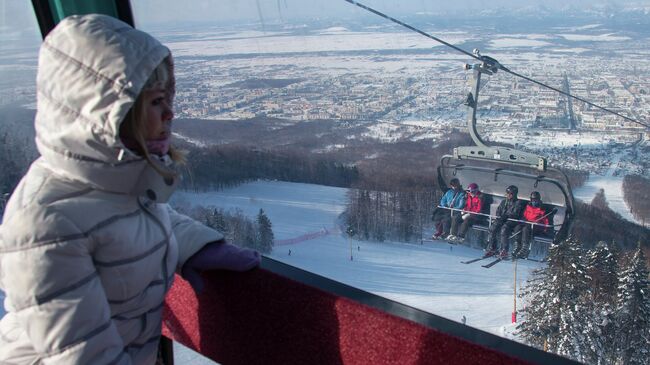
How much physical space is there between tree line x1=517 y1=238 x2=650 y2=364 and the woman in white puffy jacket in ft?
3.62

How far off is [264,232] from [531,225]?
1661 mm

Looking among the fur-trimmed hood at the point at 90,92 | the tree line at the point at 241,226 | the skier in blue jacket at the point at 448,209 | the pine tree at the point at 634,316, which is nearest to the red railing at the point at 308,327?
the fur-trimmed hood at the point at 90,92

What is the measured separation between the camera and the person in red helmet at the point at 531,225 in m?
2.39

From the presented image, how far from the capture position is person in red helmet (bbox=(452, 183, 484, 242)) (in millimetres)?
2713

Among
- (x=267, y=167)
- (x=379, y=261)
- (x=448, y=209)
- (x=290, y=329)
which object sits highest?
(x=290, y=329)

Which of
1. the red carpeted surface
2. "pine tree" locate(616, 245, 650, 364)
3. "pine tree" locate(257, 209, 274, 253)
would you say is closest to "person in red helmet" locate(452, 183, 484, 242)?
"pine tree" locate(257, 209, 274, 253)

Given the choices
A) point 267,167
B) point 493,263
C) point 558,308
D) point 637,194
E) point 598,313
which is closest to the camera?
point 598,313

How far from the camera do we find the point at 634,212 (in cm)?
204

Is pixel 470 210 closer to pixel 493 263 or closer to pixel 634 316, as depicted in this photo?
pixel 493 263

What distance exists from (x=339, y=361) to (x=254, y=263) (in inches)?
9.3

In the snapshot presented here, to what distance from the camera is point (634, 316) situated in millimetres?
1469

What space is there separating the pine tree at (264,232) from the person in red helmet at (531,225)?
1077mm

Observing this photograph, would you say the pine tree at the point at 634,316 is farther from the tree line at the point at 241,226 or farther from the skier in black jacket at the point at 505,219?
the tree line at the point at 241,226

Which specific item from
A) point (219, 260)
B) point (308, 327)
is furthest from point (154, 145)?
point (308, 327)
